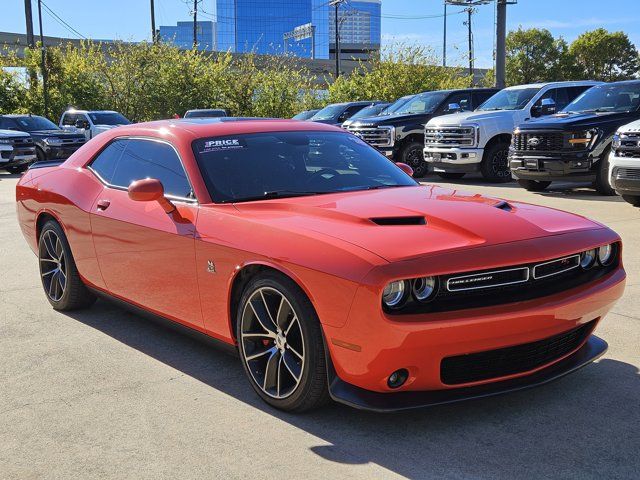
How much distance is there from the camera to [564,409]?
12.0ft

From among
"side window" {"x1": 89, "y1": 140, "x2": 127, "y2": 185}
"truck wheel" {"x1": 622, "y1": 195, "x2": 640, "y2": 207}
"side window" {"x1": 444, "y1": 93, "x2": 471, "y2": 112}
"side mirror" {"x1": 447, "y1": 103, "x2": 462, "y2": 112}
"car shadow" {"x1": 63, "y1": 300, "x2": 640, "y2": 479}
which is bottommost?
"car shadow" {"x1": 63, "y1": 300, "x2": 640, "y2": 479}

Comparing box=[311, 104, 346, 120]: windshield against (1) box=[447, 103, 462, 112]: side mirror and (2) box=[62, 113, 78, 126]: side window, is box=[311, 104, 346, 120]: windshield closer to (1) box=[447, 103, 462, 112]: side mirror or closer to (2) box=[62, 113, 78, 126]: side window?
(1) box=[447, 103, 462, 112]: side mirror

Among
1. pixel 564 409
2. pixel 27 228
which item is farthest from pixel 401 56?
pixel 564 409

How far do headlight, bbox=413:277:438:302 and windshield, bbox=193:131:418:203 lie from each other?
1.31m

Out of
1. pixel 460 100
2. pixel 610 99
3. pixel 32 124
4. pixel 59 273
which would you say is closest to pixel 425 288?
pixel 59 273

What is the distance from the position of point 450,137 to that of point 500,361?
488 inches

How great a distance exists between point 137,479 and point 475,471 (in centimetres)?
138

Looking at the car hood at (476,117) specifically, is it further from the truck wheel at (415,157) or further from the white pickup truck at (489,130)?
the truck wheel at (415,157)

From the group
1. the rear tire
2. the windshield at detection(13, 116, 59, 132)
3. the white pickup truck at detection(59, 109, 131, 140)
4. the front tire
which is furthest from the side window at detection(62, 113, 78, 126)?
the front tire

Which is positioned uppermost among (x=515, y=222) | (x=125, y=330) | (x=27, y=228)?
(x=515, y=222)

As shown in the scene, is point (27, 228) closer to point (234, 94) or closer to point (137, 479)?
point (137, 479)

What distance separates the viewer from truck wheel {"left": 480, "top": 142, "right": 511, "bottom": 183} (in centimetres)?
1522

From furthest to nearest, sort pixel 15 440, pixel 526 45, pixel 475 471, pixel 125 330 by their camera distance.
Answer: pixel 526 45
pixel 125 330
pixel 15 440
pixel 475 471

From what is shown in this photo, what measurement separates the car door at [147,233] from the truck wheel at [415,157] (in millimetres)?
12550
